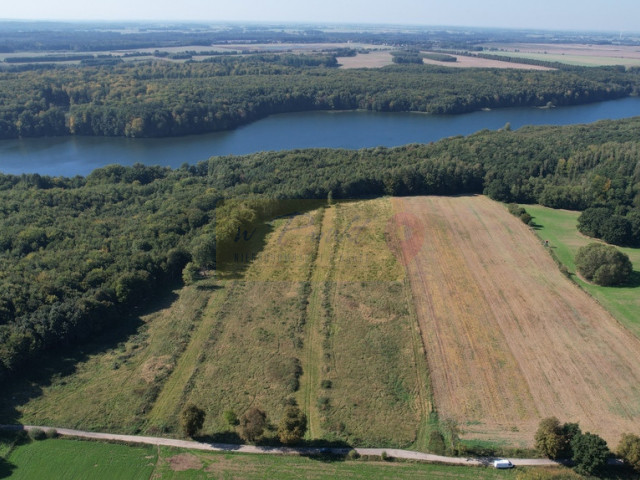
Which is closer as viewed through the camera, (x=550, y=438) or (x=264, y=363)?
(x=550, y=438)

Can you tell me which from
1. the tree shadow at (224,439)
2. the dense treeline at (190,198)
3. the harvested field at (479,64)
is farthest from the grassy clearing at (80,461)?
the harvested field at (479,64)

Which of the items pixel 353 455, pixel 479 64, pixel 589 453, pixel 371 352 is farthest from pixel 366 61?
pixel 589 453

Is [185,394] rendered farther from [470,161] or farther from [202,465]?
[470,161]

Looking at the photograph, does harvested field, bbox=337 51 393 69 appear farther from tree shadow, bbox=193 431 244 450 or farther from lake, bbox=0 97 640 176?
tree shadow, bbox=193 431 244 450

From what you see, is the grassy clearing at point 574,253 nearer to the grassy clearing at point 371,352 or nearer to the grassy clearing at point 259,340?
the grassy clearing at point 371,352

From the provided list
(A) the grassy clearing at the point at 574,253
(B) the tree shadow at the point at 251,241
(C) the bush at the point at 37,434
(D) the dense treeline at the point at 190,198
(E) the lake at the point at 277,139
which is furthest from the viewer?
(E) the lake at the point at 277,139

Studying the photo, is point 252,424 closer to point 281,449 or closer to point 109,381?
point 281,449

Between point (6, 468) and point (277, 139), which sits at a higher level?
point (277, 139)
